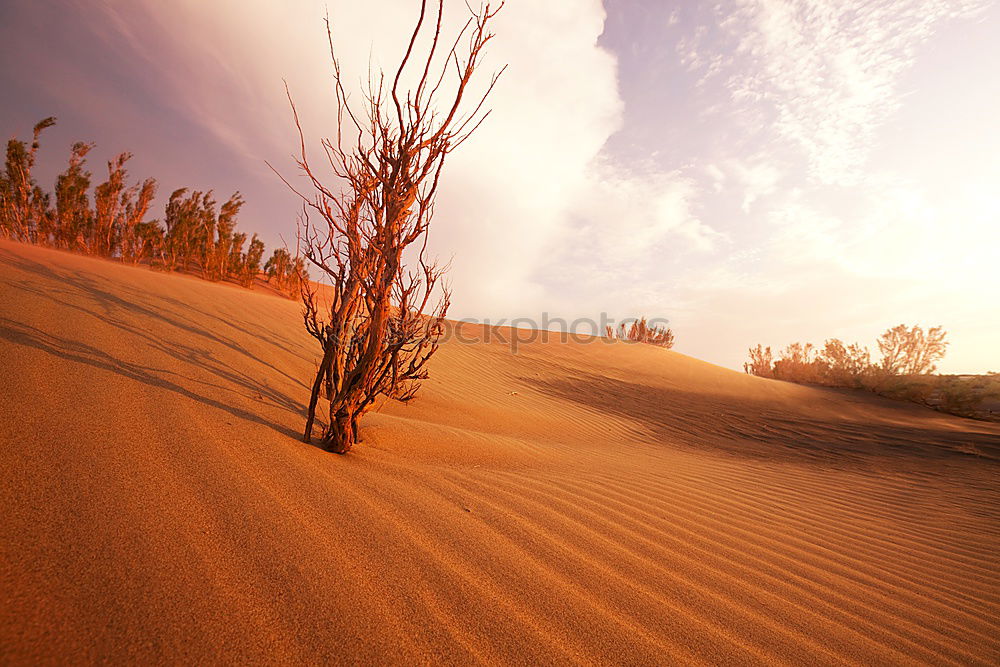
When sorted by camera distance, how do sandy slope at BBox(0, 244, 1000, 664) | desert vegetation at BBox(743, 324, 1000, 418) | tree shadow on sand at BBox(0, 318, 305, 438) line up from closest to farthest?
sandy slope at BBox(0, 244, 1000, 664)
tree shadow on sand at BBox(0, 318, 305, 438)
desert vegetation at BBox(743, 324, 1000, 418)

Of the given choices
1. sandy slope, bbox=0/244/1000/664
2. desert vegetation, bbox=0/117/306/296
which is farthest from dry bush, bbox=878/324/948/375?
desert vegetation, bbox=0/117/306/296

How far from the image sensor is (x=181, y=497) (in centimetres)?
145

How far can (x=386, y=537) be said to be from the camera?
1.57 m

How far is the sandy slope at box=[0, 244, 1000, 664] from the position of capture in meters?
1.05

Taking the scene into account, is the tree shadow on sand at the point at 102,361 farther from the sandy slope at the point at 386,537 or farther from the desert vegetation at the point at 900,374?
the desert vegetation at the point at 900,374

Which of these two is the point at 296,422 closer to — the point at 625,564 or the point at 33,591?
the point at 33,591

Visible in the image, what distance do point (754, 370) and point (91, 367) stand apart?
19432mm

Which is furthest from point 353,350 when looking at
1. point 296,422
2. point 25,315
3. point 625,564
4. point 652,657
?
point 25,315

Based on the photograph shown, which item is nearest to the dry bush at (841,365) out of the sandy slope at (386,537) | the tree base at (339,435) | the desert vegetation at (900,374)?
the desert vegetation at (900,374)

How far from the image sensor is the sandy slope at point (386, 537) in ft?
3.44

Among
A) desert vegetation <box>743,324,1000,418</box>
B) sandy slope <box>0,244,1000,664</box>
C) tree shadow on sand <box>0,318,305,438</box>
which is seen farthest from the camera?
desert vegetation <box>743,324,1000,418</box>

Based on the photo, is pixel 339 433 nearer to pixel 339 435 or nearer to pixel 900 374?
pixel 339 435

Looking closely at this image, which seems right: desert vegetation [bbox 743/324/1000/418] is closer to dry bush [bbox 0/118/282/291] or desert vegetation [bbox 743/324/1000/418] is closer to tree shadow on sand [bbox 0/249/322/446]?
tree shadow on sand [bbox 0/249/322/446]

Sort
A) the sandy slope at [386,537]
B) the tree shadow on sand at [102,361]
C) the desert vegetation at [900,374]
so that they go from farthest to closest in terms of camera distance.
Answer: the desert vegetation at [900,374] < the tree shadow on sand at [102,361] < the sandy slope at [386,537]
